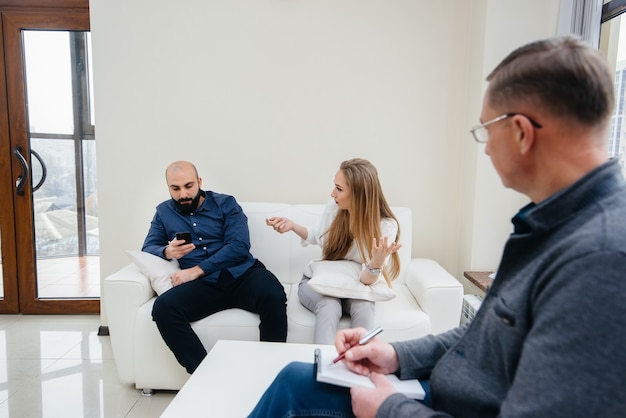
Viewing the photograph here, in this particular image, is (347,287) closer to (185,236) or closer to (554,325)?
(185,236)

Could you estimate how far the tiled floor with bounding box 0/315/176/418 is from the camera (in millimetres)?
1980

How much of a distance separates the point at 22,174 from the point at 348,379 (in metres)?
3.12

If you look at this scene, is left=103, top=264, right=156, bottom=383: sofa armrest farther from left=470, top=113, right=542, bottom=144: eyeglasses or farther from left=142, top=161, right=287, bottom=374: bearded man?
left=470, top=113, right=542, bottom=144: eyeglasses

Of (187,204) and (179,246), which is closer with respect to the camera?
(179,246)

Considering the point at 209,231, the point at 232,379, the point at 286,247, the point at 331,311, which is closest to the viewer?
the point at 232,379

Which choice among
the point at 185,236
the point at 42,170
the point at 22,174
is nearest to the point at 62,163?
the point at 42,170

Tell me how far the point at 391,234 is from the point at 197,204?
1.19 meters

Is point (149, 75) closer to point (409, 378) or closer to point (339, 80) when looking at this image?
point (339, 80)

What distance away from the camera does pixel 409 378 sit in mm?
1068

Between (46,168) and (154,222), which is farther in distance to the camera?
(46,168)

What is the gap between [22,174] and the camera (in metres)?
3.00

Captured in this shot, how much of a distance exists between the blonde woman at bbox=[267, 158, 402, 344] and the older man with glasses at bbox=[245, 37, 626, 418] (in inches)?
40.7

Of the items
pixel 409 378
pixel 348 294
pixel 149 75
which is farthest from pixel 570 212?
pixel 149 75

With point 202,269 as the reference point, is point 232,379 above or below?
below
